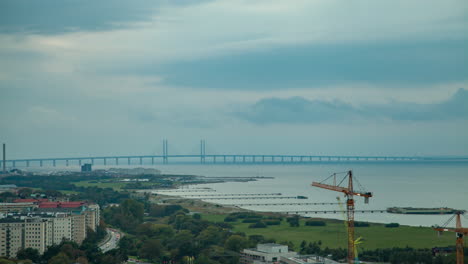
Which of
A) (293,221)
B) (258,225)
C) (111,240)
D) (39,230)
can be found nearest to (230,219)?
(258,225)

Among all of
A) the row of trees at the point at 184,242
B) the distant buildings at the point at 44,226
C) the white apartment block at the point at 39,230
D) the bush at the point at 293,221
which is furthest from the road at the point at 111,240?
the bush at the point at 293,221

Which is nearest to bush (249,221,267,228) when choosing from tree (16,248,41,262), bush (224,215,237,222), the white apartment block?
bush (224,215,237,222)

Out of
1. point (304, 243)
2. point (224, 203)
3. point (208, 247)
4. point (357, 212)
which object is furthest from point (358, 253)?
point (224, 203)

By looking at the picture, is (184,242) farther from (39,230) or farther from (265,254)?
(39,230)

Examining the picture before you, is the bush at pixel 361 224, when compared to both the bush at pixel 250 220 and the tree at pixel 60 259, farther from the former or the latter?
the tree at pixel 60 259

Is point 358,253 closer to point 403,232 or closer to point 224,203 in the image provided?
point 403,232
